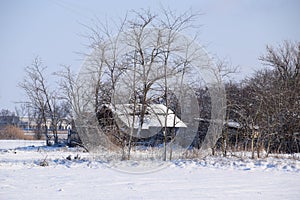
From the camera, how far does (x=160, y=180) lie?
848cm

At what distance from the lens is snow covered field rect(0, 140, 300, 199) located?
264 inches

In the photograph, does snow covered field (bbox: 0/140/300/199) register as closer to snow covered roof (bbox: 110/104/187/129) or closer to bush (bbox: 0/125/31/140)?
snow covered roof (bbox: 110/104/187/129)

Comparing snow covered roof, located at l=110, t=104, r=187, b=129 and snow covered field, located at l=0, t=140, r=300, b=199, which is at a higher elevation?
snow covered roof, located at l=110, t=104, r=187, b=129

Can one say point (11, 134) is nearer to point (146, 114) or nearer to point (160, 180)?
point (146, 114)

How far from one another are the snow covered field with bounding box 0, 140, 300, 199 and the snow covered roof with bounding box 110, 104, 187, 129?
1.54m

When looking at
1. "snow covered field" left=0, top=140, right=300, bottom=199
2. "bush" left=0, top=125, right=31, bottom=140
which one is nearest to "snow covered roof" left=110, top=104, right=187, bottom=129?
"snow covered field" left=0, top=140, right=300, bottom=199

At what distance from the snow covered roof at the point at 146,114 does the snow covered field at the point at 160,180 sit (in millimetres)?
1537

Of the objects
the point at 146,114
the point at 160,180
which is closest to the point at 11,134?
the point at 146,114

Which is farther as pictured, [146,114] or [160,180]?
[146,114]

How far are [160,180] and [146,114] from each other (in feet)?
14.8

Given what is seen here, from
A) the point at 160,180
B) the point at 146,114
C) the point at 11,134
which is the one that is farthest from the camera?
the point at 11,134

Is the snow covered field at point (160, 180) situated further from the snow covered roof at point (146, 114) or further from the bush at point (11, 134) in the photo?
the bush at point (11, 134)

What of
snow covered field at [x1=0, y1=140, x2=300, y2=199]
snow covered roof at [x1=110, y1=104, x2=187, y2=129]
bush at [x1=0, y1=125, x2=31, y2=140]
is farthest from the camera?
bush at [x1=0, y1=125, x2=31, y2=140]

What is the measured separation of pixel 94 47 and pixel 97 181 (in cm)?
558
